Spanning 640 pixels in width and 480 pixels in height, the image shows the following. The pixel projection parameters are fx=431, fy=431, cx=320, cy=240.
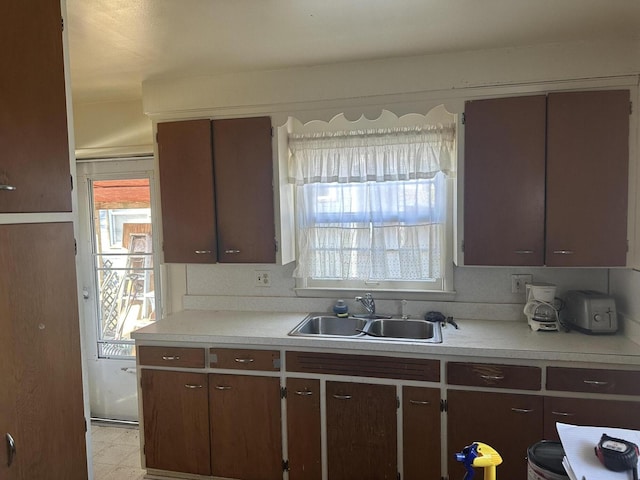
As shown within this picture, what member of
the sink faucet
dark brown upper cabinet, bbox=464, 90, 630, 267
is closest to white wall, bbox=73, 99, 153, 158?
the sink faucet

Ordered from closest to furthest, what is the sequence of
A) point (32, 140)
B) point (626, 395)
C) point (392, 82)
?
point (32, 140) < point (626, 395) < point (392, 82)

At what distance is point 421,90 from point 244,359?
1.83 meters

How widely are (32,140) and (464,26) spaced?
187 centimetres

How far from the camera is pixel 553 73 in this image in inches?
89.8

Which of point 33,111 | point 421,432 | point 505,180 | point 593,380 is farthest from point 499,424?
point 33,111

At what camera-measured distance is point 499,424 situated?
6.98 feet

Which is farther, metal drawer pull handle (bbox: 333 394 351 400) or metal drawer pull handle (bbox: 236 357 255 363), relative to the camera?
metal drawer pull handle (bbox: 236 357 255 363)

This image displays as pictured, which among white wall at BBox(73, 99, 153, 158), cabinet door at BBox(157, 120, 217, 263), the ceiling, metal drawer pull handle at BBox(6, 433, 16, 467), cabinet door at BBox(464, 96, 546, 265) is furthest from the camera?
white wall at BBox(73, 99, 153, 158)

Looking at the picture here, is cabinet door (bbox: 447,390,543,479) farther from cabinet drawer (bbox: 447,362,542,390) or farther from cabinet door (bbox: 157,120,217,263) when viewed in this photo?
cabinet door (bbox: 157,120,217,263)

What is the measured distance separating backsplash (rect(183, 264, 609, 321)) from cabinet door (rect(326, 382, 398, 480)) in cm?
68

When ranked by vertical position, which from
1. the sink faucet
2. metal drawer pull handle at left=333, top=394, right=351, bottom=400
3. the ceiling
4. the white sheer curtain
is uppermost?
the ceiling

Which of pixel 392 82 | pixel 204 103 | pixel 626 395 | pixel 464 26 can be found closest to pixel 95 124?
pixel 204 103

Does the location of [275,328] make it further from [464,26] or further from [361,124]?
[464,26]

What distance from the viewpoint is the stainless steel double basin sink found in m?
2.64
